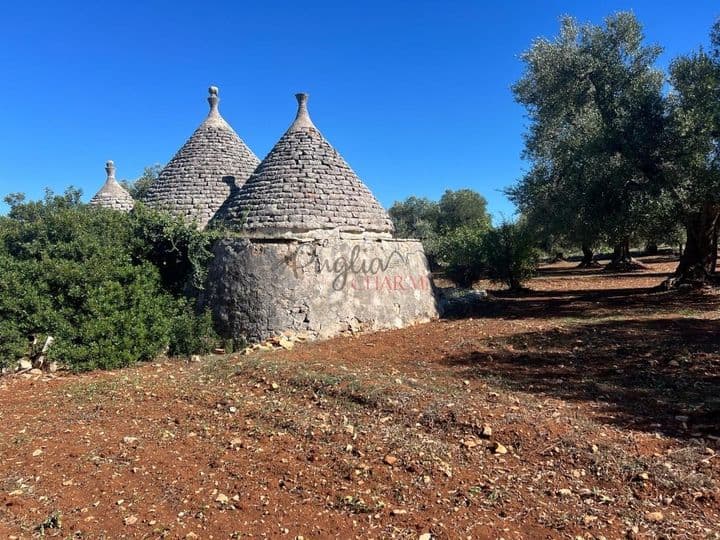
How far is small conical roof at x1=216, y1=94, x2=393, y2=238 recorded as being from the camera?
10.2 m

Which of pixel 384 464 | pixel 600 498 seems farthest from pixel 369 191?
pixel 600 498

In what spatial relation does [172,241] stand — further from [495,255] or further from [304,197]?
[495,255]

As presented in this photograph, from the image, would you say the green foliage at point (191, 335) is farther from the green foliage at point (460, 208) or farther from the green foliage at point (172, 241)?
the green foliage at point (460, 208)

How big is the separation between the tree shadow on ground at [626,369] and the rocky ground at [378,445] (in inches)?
1.5

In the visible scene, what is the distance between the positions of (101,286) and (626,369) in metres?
8.93

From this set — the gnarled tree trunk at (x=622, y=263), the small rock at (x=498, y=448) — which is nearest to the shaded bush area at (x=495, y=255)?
the gnarled tree trunk at (x=622, y=263)

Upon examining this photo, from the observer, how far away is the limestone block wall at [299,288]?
9.62 m

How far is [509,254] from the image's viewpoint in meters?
17.9

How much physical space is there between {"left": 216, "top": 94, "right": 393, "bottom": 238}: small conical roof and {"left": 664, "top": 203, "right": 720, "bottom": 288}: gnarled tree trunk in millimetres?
9238

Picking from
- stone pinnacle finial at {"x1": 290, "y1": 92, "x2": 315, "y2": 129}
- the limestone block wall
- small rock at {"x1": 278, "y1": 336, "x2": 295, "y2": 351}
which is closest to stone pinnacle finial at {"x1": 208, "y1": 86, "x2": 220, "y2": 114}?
stone pinnacle finial at {"x1": 290, "y1": 92, "x2": 315, "y2": 129}

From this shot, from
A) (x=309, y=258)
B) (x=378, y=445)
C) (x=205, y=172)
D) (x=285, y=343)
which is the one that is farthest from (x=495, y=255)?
(x=378, y=445)

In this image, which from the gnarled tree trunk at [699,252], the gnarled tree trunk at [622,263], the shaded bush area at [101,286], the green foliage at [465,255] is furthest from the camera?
the gnarled tree trunk at [622,263]

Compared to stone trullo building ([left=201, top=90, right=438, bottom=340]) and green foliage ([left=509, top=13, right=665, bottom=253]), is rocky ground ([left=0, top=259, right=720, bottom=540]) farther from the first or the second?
green foliage ([left=509, top=13, right=665, bottom=253])

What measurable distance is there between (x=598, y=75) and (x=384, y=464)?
13340 mm
